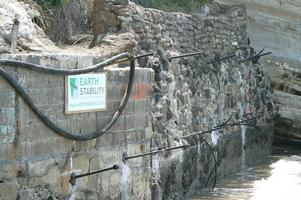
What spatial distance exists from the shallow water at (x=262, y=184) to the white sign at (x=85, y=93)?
13.5 feet

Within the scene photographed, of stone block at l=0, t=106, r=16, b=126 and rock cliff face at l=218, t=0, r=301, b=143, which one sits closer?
stone block at l=0, t=106, r=16, b=126

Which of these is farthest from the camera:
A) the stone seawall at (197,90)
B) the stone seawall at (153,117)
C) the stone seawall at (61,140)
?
the stone seawall at (197,90)

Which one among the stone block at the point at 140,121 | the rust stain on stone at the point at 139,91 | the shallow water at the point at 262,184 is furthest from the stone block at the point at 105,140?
the shallow water at the point at 262,184

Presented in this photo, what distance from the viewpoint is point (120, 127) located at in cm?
850

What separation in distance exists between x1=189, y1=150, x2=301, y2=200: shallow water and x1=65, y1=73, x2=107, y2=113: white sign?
4.11 meters

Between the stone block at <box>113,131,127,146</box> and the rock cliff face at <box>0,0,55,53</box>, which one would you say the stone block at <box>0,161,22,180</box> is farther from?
the stone block at <box>113,131,127,146</box>

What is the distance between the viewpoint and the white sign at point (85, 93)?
7.42 meters

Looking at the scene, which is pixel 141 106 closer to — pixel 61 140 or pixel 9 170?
pixel 61 140

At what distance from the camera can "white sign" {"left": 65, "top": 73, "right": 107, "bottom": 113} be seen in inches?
292

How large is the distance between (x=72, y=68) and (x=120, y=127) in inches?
53.1

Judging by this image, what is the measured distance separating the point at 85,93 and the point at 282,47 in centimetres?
1216

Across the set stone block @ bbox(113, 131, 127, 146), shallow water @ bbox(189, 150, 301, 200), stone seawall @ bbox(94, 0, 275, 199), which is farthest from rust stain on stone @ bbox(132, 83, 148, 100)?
shallow water @ bbox(189, 150, 301, 200)

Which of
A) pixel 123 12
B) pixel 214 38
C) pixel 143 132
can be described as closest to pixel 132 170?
pixel 143 132

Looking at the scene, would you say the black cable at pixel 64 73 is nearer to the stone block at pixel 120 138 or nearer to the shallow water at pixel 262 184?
the stone block at pixel 120 138
